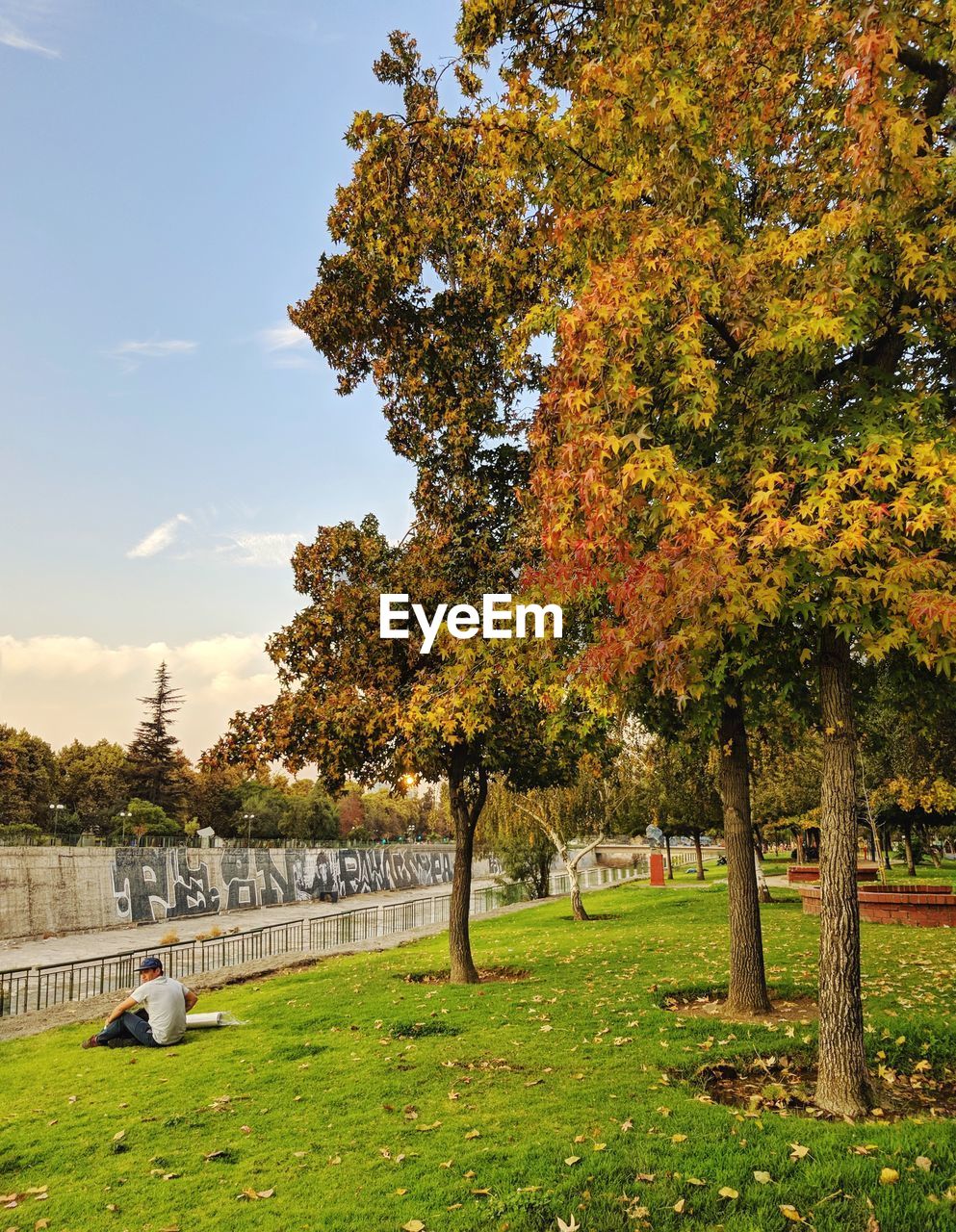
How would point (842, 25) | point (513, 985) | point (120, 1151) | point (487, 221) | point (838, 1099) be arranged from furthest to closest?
point (513, 985), point (487, 221), point (120, 1151), point (838, 1099), point (842, 25)

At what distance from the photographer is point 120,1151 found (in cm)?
651

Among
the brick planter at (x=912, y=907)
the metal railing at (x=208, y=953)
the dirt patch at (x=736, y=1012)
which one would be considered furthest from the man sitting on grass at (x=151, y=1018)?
the brick planter at (x=912, y=907)

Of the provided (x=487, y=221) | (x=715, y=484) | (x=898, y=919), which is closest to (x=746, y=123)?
(x=715, y=484)

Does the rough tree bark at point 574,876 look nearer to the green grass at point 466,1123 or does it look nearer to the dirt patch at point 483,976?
the dirt patch at point 483,976

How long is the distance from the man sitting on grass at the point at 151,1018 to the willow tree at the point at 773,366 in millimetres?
7722

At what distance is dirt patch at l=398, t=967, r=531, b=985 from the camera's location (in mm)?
14044

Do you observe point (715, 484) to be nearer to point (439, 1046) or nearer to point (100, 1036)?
point (439, 1046)

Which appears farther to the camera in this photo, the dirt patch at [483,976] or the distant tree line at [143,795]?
the distant tree line at [143,795]

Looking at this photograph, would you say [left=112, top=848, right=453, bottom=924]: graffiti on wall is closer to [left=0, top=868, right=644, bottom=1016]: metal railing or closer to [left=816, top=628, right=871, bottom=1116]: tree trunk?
[left=0, top=868, right=644, bottom=1016]: metal railing

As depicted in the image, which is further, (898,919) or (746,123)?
(898,919)

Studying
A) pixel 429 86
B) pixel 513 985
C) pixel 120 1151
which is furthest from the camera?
pixel 513 985

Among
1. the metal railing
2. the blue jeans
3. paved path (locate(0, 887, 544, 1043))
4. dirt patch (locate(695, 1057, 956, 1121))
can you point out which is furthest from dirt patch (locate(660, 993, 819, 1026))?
Result: the metal railing

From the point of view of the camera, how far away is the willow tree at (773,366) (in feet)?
17.5

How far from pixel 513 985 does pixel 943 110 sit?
1209cm
